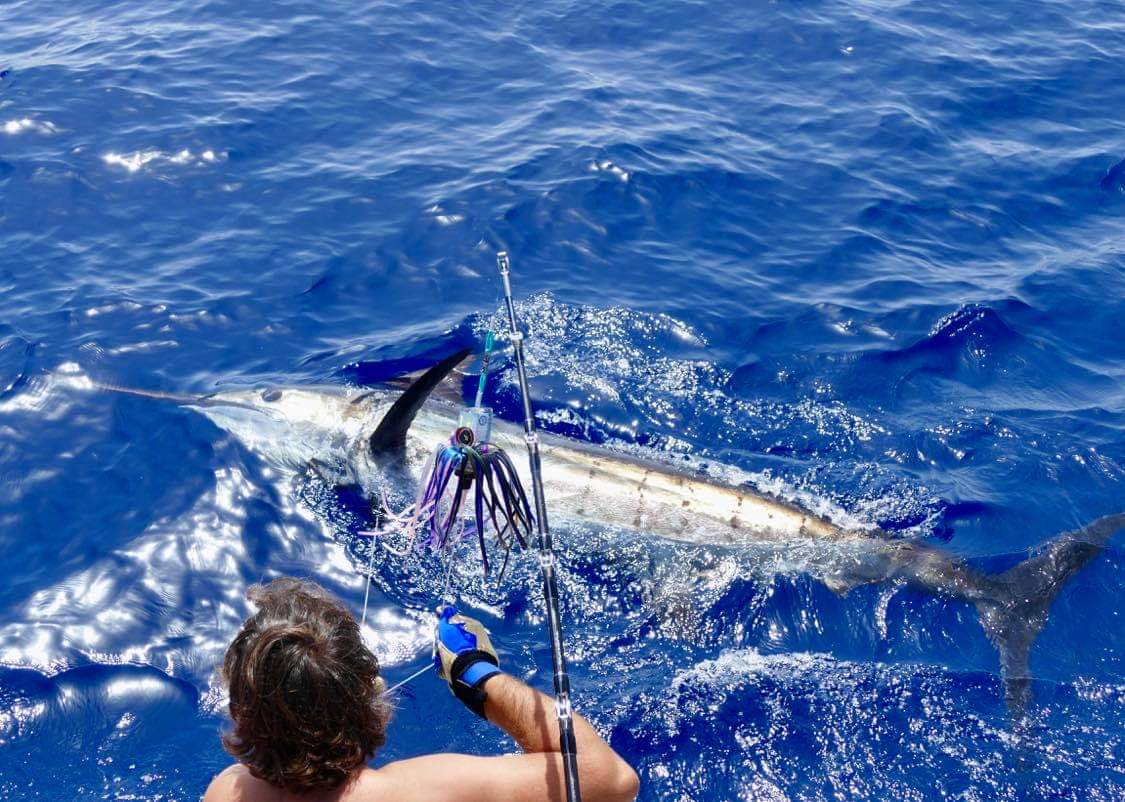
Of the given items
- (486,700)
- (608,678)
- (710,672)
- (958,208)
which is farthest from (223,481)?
(958,208)

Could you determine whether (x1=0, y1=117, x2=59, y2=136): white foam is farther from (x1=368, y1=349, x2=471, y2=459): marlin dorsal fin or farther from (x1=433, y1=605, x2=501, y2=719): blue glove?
(x1=433, y1=605, x2=501, y2=719): blue glove

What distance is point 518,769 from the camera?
3164 millimetres

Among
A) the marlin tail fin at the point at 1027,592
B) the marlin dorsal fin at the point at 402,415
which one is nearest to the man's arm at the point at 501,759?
the marlin dorsal fin at the point at 402,415

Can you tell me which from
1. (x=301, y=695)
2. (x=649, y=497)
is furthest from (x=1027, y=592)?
(x=301, y=695)

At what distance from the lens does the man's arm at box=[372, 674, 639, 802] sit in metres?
3.04

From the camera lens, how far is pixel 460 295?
30.4ft

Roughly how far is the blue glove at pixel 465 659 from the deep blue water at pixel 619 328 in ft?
5.41

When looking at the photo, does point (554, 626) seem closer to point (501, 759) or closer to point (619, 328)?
point (501, 759)

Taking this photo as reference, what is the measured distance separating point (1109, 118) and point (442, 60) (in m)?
8.59

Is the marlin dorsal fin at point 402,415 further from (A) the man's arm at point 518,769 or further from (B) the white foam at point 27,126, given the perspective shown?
(B) the white foam at point 27,126

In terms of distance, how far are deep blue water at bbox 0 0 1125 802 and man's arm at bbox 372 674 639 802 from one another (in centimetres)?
175

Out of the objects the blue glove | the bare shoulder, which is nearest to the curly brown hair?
the bare shoulder

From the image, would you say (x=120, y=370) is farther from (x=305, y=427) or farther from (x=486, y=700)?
(x=486, y=700)

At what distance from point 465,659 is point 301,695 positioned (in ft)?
3.04
